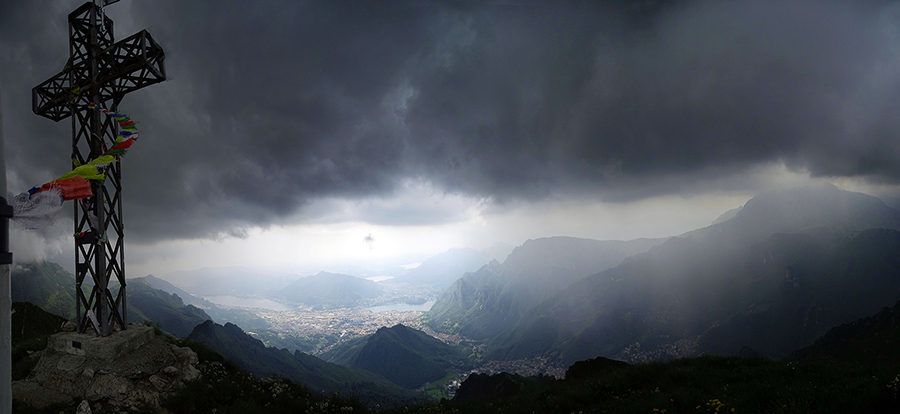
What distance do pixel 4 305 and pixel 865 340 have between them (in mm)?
155039

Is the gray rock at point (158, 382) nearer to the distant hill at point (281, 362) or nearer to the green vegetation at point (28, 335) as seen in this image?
the green vegetation at point (28, 335)

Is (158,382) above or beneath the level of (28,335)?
above

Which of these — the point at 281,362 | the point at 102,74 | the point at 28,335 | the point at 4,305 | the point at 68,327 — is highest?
the point at 102,74

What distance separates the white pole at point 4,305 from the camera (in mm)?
2627

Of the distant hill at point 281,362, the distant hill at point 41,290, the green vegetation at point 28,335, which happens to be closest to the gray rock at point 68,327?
the green vegetation at point 28,335

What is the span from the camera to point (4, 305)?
2688mm

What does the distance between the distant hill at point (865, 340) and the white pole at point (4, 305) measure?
10346cm

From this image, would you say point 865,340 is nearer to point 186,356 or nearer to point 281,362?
point 186,356

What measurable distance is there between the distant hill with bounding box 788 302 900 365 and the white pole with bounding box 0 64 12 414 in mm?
103465

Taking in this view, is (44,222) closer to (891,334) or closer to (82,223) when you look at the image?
(82,223)

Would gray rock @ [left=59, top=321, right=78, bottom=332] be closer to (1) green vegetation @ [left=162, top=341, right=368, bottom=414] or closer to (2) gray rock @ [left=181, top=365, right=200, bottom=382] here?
(1) green vegetation @ [left=162, top=341, right=368, bottom=414]

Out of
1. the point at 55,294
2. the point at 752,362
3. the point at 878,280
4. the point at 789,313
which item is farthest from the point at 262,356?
the point at 878,280

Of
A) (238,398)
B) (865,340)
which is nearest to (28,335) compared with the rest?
(238,398)

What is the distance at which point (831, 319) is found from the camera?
16888 cm
